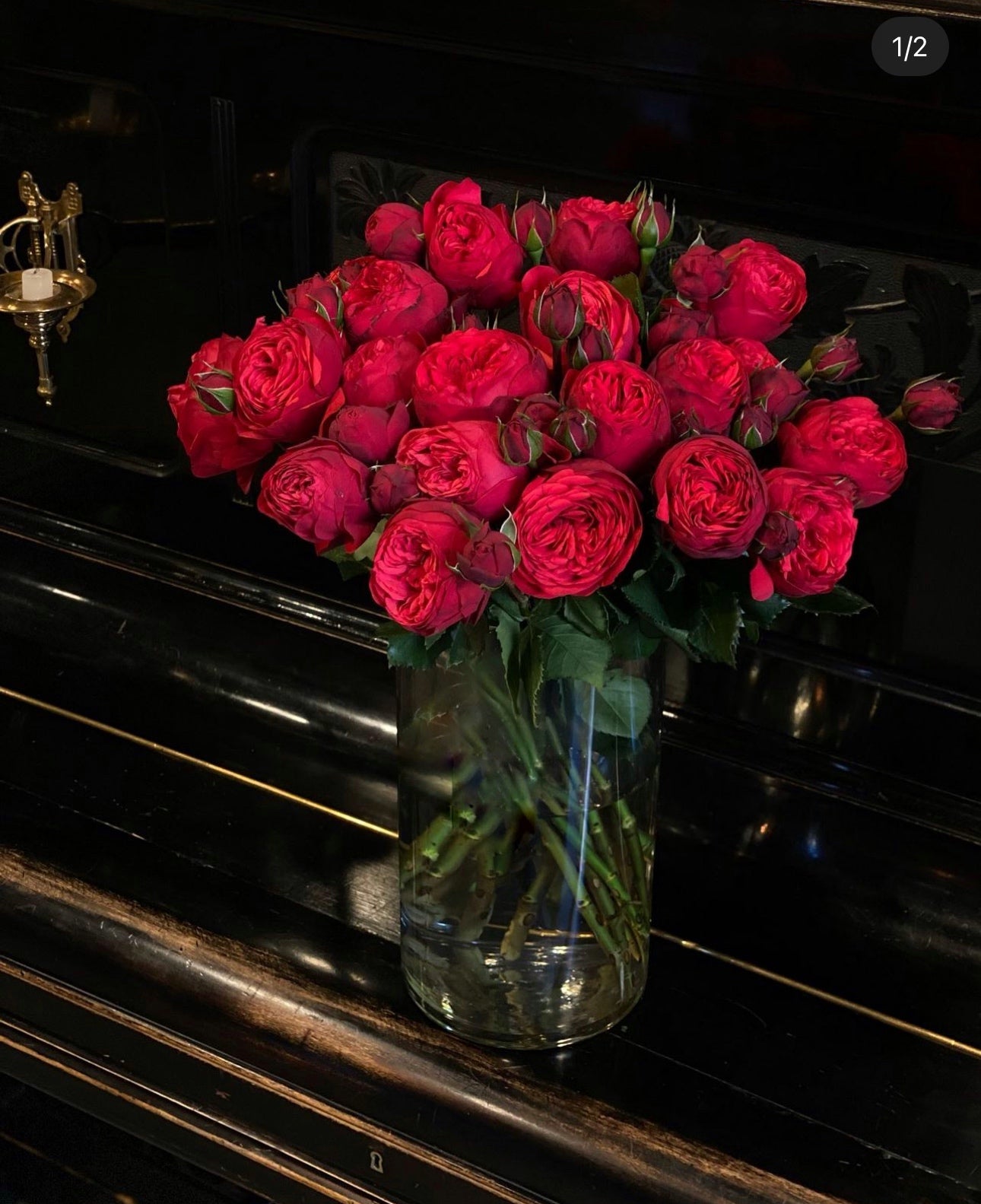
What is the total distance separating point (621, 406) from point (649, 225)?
14cm

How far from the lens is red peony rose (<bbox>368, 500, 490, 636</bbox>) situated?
64 cm

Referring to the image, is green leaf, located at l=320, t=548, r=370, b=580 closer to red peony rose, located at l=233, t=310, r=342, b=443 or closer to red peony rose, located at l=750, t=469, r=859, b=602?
red peony rose, located at l=233, t=310, r=342, b=443

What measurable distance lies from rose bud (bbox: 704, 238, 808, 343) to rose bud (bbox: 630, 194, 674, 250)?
0.04 metres

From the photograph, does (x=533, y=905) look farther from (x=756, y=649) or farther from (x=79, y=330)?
(x=79, y=330)

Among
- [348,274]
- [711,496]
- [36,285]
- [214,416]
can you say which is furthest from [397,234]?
[36,285]

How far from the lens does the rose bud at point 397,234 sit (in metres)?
0.76

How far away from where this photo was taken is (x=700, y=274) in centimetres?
71

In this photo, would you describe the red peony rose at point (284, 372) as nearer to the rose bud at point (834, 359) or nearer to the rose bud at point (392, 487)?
the rose bud at point (392, 487)

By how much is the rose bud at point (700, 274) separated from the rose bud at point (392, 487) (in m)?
0.17

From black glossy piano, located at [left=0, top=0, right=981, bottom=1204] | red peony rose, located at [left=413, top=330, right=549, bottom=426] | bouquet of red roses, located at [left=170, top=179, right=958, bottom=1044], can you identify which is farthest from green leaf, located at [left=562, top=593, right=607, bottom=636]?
black glossy piano, located at [left=0, top=0, right=981, bottom=1204]

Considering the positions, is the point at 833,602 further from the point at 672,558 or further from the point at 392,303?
the point at 392,303

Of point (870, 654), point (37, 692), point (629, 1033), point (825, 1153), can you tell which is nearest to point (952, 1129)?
point (825, 1153)

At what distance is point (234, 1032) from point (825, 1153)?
0.37 meters

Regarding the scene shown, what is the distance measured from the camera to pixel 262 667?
3.96ft
